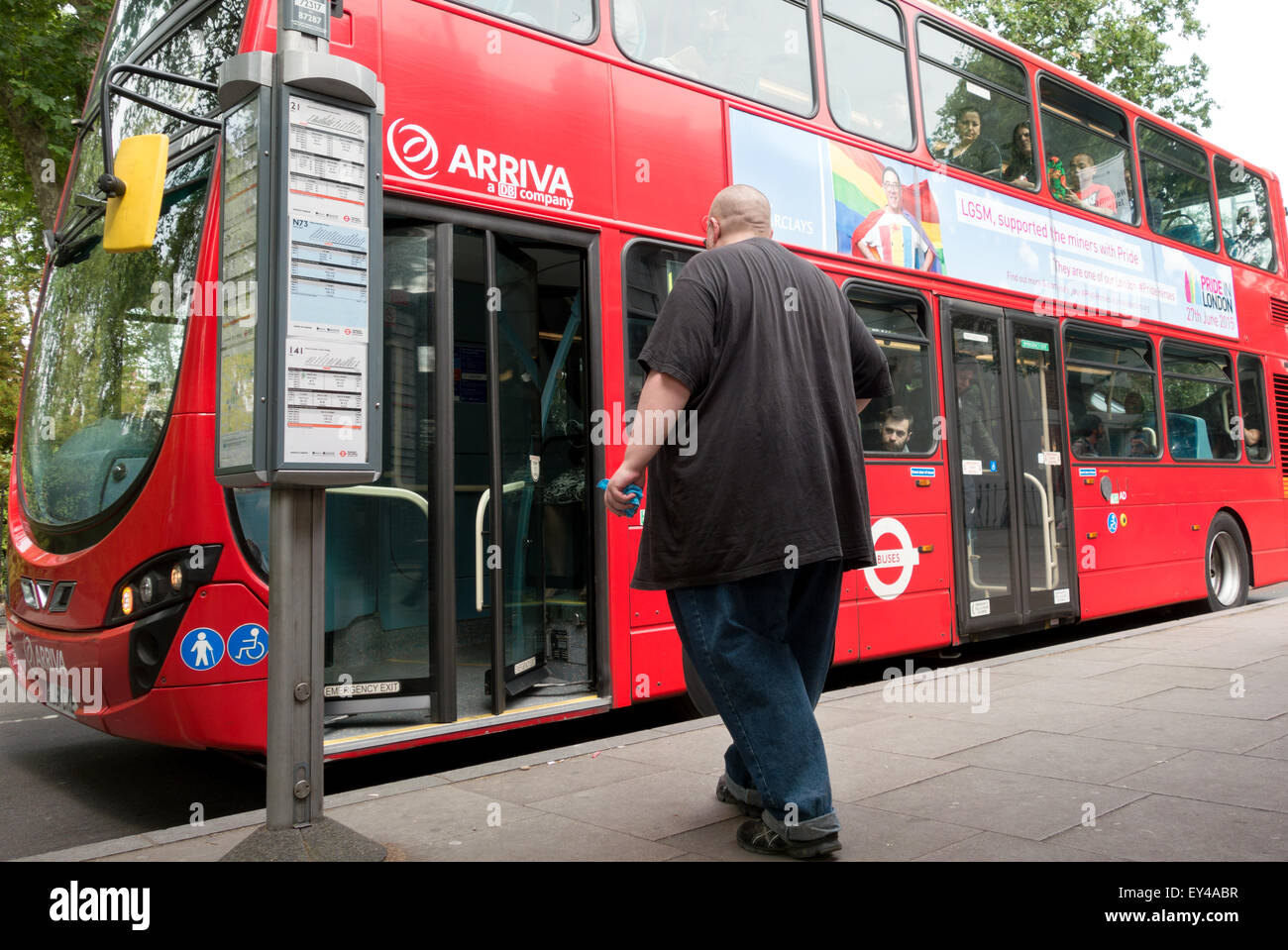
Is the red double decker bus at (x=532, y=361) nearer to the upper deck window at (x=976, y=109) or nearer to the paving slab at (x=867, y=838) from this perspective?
the upper deck window at (x=976, y=109)

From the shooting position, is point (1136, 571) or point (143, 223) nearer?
point (143, 223)

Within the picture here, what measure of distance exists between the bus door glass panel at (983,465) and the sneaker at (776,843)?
4395 millimetres

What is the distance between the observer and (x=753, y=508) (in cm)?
298

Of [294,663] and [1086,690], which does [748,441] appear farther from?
[1086,690]

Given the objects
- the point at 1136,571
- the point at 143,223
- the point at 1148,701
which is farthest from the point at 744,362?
the point at 1136,571

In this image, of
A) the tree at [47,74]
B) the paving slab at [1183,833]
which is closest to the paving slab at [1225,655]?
the paving slab at [1183,833]

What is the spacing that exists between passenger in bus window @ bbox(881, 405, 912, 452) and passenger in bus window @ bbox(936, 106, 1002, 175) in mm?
1980

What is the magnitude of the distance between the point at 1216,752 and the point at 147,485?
432 centimetres

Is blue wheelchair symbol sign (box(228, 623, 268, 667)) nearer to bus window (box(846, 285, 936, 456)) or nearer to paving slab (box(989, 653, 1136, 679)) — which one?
bus window (box(846, 285, 936, 456))

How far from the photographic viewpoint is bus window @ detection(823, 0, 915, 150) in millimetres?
6680

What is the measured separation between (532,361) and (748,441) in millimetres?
2372

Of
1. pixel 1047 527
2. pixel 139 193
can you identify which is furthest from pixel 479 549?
pixel 1047 527

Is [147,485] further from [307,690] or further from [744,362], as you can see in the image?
[744,362]

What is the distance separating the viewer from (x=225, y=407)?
125 inches
